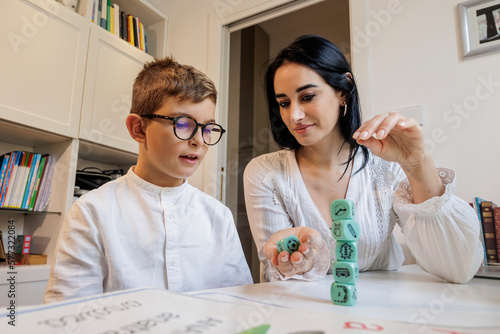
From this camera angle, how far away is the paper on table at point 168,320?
0.97 ft

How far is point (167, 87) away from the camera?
3.00ft

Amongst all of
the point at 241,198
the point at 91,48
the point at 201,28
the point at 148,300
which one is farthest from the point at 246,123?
the point at 148,300

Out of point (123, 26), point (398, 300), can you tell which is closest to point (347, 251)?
point (398, 300)

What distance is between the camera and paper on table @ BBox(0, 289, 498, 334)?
30 centimetres

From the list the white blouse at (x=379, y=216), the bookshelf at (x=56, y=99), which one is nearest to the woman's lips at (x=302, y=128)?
the white blouse at (x=379, y=216)

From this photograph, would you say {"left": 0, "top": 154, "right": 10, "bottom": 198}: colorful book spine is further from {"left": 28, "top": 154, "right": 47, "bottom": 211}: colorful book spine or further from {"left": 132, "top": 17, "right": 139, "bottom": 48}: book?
{"left": 132, "top": 17, "right": 139, "bottom": 48}: book

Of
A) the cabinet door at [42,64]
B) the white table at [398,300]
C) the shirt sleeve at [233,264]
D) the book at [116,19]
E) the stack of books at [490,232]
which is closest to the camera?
the white table at [398,300]

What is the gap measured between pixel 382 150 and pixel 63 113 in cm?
174

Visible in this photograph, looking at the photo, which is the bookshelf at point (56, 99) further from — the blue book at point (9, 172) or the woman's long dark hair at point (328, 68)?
the woman's long dark hair at point (328, 68)

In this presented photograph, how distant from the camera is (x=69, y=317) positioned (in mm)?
320

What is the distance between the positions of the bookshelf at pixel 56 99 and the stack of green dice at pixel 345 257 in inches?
63.1

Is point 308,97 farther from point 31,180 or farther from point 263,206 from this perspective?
point 31,180

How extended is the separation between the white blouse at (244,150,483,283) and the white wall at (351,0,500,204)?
26.1 inches

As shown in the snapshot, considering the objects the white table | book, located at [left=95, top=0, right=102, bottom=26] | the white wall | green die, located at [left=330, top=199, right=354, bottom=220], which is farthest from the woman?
book, located at [left=95, top=0, right=102, bottom=26]
